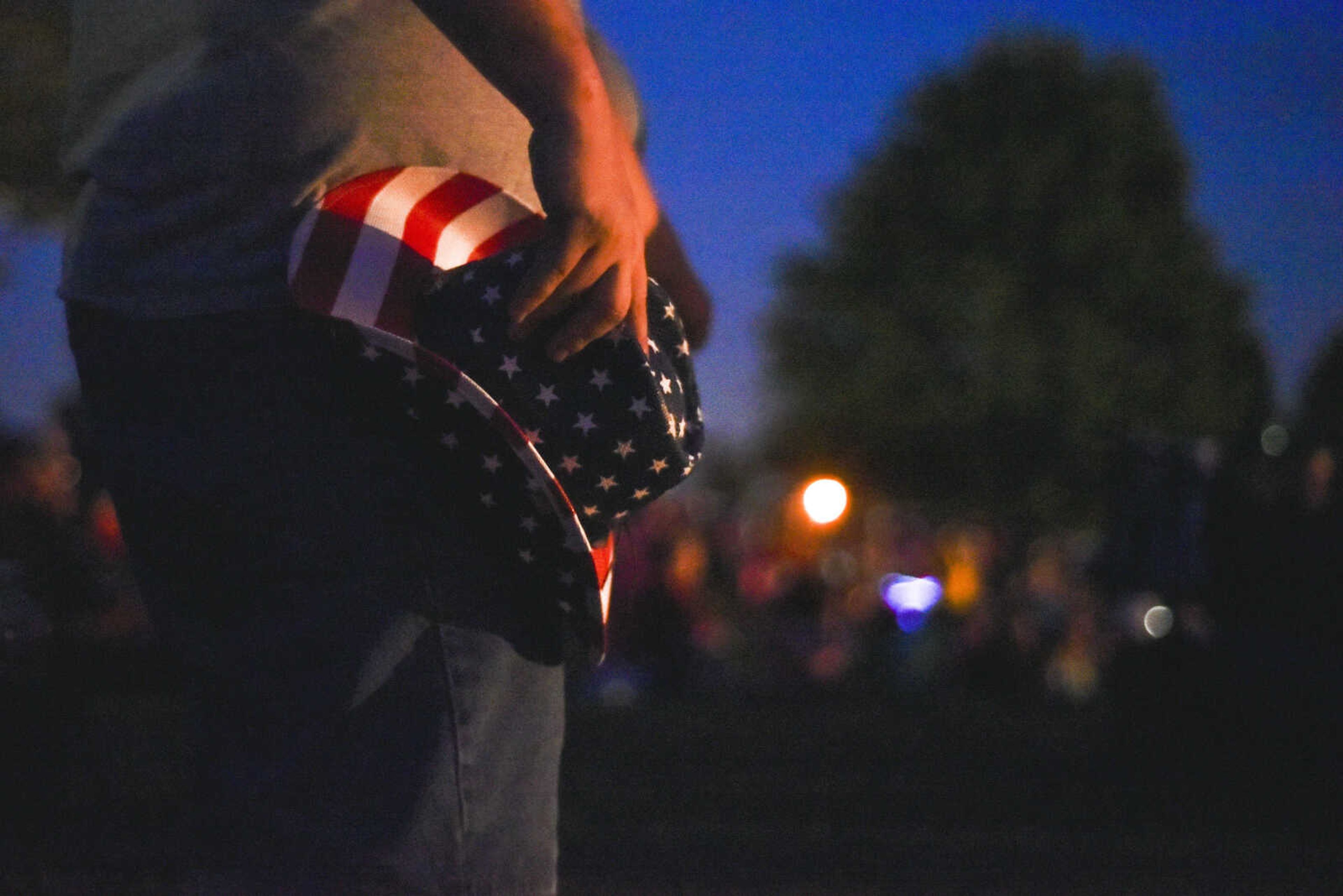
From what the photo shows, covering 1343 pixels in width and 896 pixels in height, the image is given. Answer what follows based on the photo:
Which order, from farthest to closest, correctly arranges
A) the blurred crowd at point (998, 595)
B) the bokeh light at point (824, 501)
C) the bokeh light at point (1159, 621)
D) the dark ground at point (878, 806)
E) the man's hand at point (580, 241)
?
the bokeh light at point (824, 501) → the bokeh light at point (1159, 621) → the blurred crowd at point (998, 595) → the dark ground at point (878, 806) → the man's hand at point (580, 241)

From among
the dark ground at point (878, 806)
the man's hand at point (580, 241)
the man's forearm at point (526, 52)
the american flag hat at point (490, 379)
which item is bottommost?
the dark ground at point (878, 806)

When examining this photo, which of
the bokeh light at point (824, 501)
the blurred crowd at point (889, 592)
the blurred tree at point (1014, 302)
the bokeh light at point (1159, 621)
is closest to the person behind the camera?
the blurred crowd at point (889, 592)

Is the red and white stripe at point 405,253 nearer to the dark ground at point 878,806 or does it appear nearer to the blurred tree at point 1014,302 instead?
the dark ground at point 878,806

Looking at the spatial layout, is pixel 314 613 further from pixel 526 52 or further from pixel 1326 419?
pixel 1326 419

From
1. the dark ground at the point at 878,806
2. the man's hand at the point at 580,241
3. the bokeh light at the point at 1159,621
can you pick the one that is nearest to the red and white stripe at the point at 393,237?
the man's hand at the point at 580,241

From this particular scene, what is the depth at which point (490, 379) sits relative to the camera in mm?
1302

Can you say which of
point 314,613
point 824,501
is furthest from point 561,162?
point 824,501

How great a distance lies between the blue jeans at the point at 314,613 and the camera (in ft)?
Answer: 4.26

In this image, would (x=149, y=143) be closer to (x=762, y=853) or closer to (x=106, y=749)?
(x=762, y=853)

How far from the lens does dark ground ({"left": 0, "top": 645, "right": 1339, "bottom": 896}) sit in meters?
4.37

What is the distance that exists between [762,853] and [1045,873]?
2.71 ft

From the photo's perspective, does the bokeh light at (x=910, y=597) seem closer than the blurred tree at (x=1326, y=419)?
No

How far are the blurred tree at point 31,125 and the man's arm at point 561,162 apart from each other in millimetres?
7867

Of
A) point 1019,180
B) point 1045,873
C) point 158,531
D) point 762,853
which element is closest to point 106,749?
point 762,853
